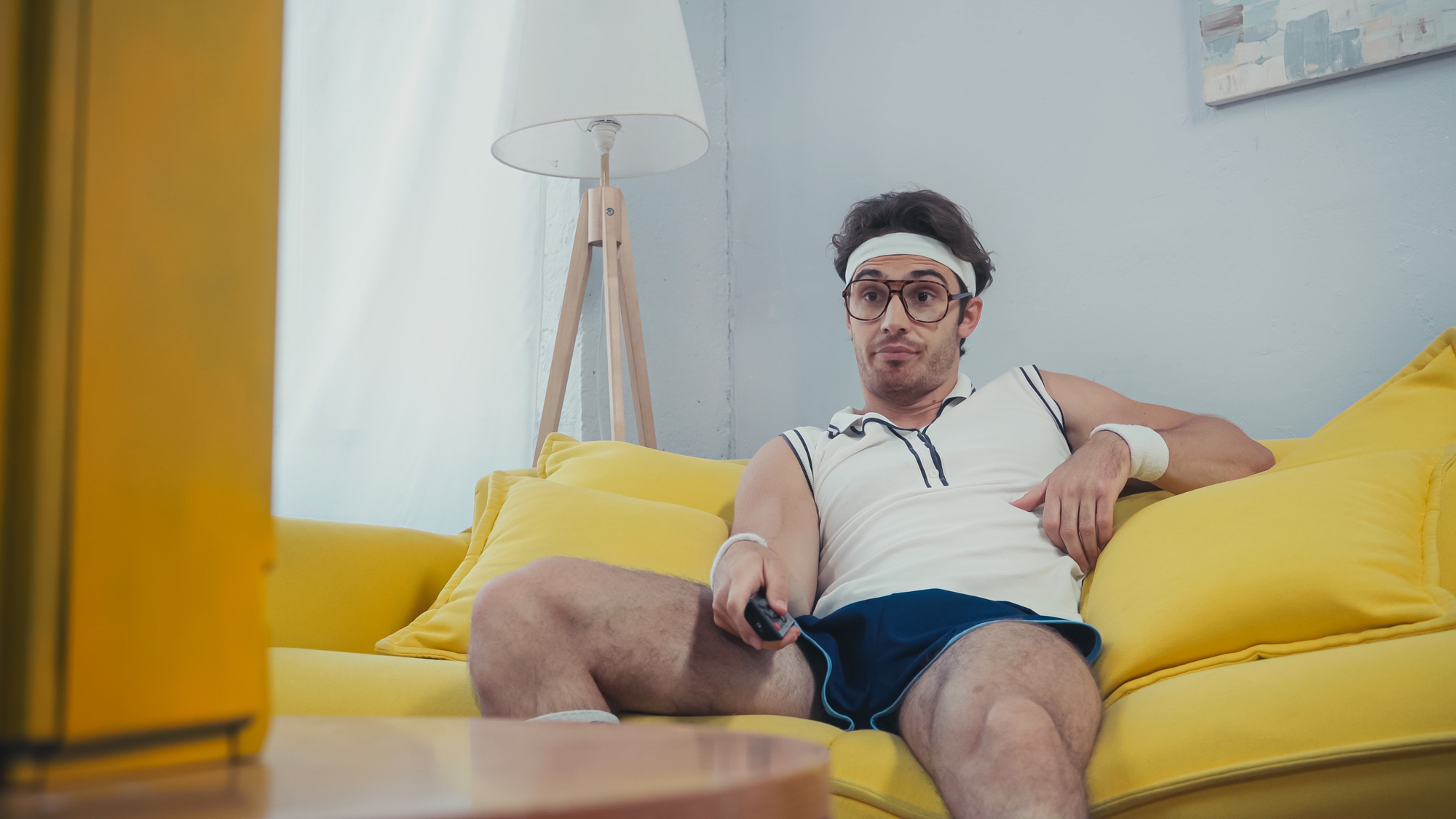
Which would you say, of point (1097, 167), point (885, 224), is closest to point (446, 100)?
point (885, 224)

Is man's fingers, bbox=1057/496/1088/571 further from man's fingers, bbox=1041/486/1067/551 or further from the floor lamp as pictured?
the floor lamp

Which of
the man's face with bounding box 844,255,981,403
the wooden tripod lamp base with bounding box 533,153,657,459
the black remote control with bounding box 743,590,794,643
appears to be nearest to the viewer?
the black remote control with bounding box 743,590,794,643

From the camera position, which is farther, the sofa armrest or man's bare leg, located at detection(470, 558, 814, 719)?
the sofa armrest

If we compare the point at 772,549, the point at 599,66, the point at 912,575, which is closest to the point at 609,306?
the point at 599,66

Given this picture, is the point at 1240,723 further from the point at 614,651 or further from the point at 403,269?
the point at 403,269

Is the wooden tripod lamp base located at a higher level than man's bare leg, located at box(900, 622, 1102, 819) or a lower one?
higher

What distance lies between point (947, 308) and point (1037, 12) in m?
0.94

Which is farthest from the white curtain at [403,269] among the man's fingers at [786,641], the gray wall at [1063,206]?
the man's fingers at [786,641]

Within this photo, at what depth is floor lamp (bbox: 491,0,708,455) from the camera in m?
2.08

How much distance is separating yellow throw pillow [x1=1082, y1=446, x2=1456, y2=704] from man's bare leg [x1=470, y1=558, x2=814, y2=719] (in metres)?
0.42

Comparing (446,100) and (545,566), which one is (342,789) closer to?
(545,566)

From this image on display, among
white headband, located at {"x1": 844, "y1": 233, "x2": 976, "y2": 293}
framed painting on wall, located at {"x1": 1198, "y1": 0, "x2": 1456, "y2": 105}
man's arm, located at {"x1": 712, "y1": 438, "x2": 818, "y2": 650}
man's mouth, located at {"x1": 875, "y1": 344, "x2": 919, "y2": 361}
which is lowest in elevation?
man's arm, located at {"x1": 712, "y1": 438, "x2": 818, "y2": 650}

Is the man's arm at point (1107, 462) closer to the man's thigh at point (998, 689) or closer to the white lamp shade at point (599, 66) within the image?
the man's thigh at point (998, 689)

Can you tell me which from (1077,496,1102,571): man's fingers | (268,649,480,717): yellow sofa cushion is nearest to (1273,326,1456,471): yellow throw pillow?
(1077,496,1102,571): man's fingers
